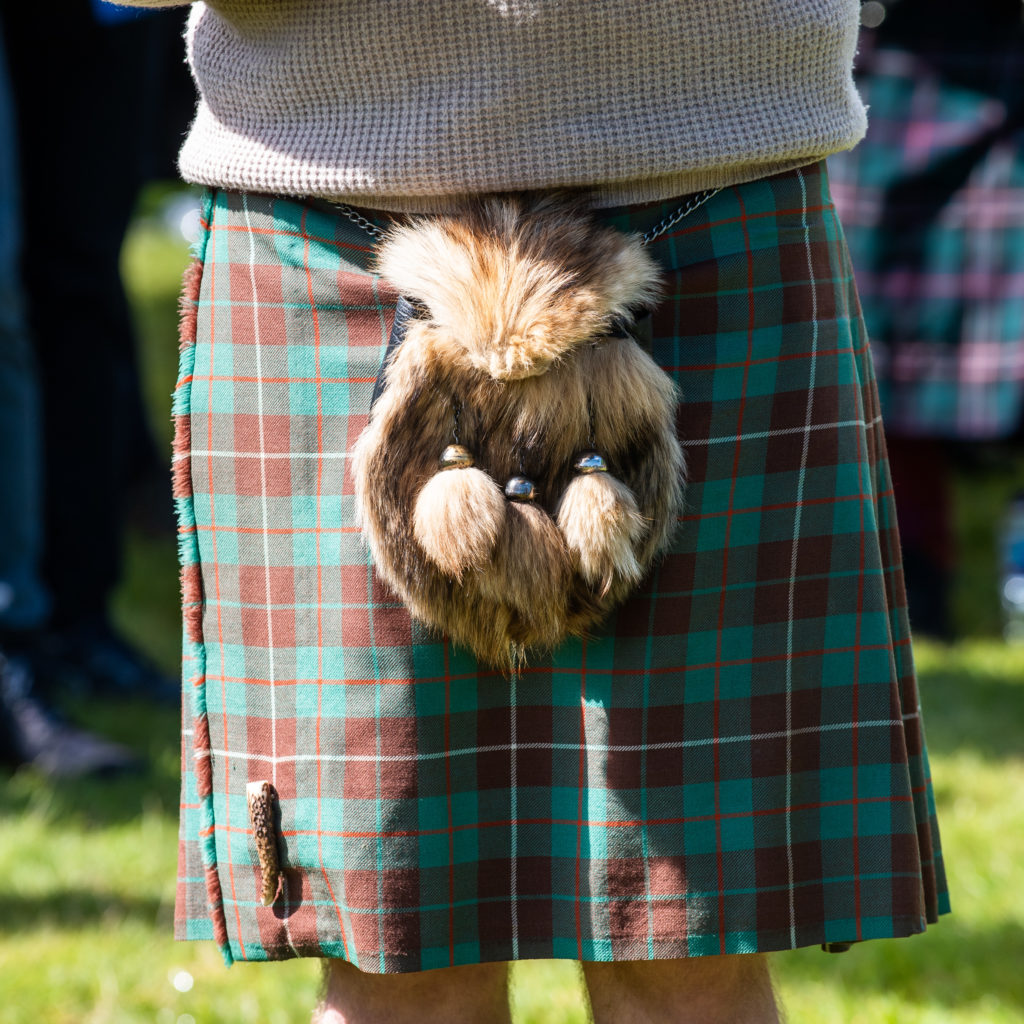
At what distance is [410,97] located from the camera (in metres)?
0.95

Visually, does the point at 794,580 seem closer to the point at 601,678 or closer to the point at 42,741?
the point at 601,678

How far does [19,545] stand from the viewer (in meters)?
2.56

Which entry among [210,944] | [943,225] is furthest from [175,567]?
[943,225]

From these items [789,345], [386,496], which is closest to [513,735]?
[386,496]

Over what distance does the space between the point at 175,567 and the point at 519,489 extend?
3.32 metres

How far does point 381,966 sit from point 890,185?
277 centimetres

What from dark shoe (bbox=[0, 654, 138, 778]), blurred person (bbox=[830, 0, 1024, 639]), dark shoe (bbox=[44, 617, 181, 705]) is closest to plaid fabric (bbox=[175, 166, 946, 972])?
dark shoe (bbox=[0, 654, 138, 778])

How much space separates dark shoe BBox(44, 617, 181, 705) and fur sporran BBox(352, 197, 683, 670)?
2.19m

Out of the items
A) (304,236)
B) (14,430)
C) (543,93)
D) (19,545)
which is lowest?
(19,545)

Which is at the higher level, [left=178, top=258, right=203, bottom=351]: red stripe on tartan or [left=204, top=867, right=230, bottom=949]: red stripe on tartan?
[left=178, top=258, right=203, bottom=351]: red stripe on tartan

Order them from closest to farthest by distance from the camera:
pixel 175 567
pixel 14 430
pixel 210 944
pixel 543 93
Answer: pixel 543 93 → pixel 210 944 → pixel 14 430 → pixel 175 567

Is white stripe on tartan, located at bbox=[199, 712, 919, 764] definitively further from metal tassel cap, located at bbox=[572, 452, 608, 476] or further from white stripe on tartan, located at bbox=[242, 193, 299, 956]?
metal tassel cap, located at bbox=[572, 452, 608, 476]

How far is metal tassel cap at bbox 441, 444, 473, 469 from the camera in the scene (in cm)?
94

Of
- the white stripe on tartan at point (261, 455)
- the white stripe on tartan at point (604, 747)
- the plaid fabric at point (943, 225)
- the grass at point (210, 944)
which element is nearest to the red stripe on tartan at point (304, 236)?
the white stripe on tartan at point (261, 455)
